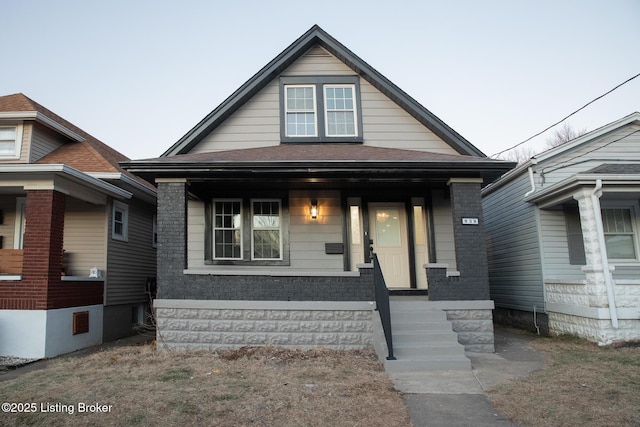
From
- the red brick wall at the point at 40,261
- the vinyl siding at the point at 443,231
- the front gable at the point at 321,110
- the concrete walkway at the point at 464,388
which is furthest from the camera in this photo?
the front gable at the point at 321,110

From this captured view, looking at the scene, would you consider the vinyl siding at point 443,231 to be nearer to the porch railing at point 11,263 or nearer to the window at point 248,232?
the window at point 248,232

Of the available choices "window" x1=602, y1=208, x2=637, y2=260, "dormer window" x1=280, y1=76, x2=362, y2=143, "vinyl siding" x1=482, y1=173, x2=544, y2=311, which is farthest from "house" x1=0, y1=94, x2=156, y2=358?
"window" x1=602, y1=208, x2=637, y2=260

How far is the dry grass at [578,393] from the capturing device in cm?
431

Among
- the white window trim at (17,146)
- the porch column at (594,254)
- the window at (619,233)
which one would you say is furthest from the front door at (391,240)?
the white window trim at (17,146)

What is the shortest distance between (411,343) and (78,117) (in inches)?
888

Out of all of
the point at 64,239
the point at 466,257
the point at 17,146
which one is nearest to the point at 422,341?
the point at 466,257

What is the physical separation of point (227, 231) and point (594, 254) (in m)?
7.72

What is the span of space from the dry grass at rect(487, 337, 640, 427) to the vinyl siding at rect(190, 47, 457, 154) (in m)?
5.17

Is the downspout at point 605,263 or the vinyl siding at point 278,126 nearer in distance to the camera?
the downspout at point 605,263

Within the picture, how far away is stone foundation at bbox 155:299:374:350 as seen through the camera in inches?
311

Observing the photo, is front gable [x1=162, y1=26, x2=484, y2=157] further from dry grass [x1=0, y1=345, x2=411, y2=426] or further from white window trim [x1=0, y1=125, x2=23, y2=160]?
dry grass [x1=0, y1=345, x2=411, y2=426]

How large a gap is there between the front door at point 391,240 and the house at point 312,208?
0.03 meters

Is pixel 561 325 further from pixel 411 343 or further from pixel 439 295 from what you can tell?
pixel 411 343

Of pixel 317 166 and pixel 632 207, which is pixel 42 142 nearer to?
pixel 317 166
